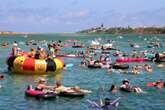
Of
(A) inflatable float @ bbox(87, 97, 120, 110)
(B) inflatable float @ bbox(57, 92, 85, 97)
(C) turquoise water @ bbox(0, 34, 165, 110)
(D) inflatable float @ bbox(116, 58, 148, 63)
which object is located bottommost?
(D) inflatable float @ bbox(116, 58, 148, 63)

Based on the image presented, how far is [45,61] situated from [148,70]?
13675mm

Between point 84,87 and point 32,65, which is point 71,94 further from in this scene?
point 32,65

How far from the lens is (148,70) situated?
58344 millimetres

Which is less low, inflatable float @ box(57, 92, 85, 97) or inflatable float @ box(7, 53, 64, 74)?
inflatable float @ box(7, 53, 64, 74)

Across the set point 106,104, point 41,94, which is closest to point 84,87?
point 41,94

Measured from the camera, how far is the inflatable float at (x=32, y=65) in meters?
50.1

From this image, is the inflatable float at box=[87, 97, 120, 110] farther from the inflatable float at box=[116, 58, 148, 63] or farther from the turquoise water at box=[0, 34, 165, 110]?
the inflatable float at box=[116, 58, 148, 63]

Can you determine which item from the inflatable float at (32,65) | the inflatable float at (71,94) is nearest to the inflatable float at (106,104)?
the inflatable float at (71,94)

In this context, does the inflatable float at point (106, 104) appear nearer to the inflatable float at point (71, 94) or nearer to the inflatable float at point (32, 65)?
the inflatable float at point (71, 94)

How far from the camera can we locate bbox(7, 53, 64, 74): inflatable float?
1973 inches

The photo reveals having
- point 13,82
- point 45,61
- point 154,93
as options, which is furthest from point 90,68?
point 154,93

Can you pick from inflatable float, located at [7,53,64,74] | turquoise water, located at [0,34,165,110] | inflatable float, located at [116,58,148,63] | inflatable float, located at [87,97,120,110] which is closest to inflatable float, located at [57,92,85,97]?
turquoise water, located at [0,34,165,110]

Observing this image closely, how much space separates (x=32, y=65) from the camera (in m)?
50.1

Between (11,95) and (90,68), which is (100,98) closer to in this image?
(11,95)
